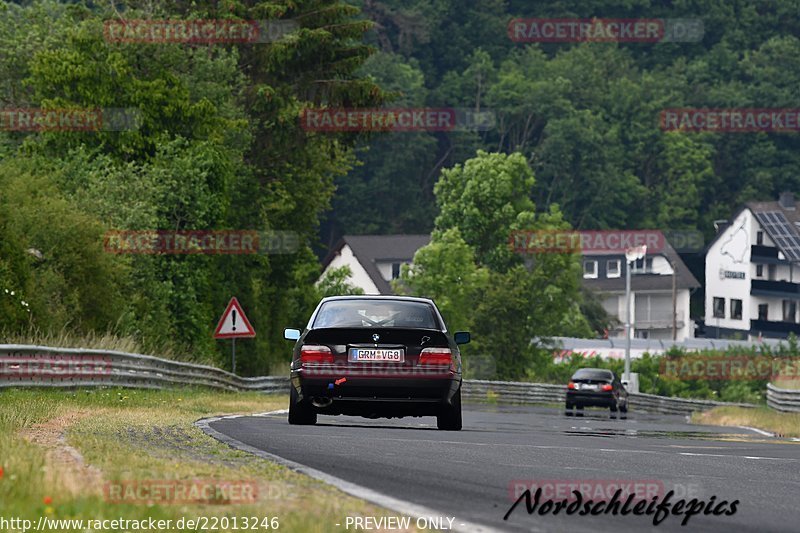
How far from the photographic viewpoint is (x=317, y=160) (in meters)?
55.9

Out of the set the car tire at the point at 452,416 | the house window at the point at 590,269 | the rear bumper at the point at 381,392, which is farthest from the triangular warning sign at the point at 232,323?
the house window at the point at 590,269

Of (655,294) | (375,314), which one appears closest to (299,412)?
(375,314)

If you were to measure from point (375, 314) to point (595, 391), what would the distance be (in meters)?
30.2

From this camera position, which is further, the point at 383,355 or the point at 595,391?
the point at 595,391

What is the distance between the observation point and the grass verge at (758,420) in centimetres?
2964

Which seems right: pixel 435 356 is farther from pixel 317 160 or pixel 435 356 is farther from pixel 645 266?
pixel 645 266

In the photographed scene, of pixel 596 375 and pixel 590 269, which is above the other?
pixel 590 269

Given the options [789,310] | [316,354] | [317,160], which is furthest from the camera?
[789,310]

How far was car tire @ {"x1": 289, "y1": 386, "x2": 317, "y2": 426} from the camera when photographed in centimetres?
1817

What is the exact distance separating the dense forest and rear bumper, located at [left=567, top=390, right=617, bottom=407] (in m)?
9.31

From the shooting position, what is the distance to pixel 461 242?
87562 mm

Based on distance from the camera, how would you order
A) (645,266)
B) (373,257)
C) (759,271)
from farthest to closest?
1. (645,266)
2. (759,271)
3. (373,257)

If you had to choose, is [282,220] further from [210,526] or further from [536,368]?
[210,526]

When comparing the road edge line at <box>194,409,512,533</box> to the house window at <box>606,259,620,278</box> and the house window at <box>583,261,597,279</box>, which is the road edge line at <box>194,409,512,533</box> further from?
the house window at <box>606,259,620,278</box>
